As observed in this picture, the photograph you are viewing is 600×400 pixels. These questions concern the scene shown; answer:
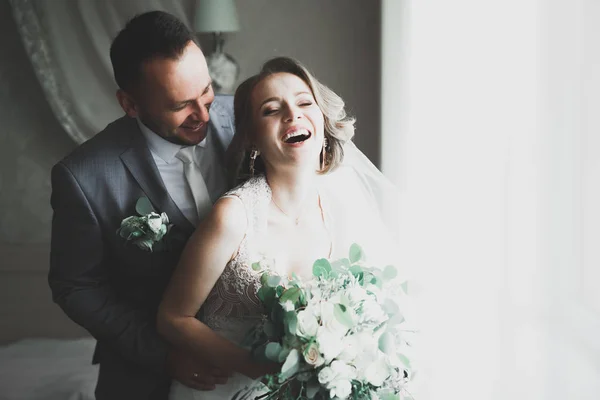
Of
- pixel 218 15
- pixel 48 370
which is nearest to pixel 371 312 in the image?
pixel 218 15

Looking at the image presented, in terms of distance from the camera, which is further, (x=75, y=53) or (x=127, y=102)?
(x=75, y=53)

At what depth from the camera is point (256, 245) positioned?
1334mm

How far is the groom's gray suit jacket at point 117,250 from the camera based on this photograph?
144cm

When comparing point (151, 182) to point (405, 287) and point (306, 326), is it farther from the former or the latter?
point (405, 287)

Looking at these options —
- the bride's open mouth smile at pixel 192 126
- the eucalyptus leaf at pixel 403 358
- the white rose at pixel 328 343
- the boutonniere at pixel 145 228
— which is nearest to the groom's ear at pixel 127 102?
the bride's open mouth smile at pixel 192 126

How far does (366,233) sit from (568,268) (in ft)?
2.03

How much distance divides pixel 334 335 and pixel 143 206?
0.57 meters

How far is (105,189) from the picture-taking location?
1445mm

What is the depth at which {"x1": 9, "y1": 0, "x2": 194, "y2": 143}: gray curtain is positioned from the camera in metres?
1.69

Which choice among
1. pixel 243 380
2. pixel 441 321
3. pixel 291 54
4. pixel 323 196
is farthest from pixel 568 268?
pixel 291 54

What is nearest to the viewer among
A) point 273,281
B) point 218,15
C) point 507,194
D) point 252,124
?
point 507,194

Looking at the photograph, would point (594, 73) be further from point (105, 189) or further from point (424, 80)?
point (105, 189)

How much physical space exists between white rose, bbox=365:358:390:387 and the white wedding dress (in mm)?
247

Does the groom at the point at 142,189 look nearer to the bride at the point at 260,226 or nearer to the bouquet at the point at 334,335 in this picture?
the bride at the point at 260,226
